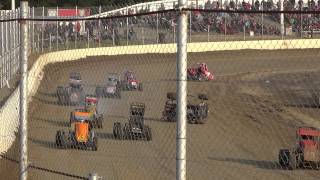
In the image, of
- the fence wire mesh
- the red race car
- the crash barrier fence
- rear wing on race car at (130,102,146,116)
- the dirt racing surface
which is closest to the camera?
the fence wire mesh

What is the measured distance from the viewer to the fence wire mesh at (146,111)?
16.5 meters

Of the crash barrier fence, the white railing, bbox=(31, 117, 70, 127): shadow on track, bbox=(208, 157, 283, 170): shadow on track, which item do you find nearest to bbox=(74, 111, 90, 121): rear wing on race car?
bbox=(31, 117, 70, 127): shadow on track

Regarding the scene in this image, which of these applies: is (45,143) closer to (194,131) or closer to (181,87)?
(194,131)

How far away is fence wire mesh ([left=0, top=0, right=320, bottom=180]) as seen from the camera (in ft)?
54.0

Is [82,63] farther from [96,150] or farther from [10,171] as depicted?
[10,171]

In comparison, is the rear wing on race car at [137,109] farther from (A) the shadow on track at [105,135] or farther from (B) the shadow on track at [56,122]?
(B) the shadow on track at [56,122]

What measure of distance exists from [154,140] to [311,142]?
5596 millimetres

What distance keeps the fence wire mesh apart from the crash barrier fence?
11 centimetres

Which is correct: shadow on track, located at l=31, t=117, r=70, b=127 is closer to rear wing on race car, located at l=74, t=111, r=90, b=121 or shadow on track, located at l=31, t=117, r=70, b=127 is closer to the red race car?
rear wing on race car, located at l=74, t=111, r=90, b=121

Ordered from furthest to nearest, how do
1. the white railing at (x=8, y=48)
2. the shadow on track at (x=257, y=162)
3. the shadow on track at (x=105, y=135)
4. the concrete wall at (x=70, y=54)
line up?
the shadow on track at (x=105, y=135)
the white railing at (x=8, y=48)
the shadow on track at (x=257, y=162)
the concrete wall at (x=70, y=54)

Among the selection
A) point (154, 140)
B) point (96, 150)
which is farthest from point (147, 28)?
point (96, 150)

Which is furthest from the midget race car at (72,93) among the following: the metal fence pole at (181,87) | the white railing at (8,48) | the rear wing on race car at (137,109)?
the metal fence pole at (181,87)

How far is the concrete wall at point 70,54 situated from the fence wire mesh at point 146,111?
0.09 meters

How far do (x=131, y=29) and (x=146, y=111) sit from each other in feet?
13.0
